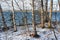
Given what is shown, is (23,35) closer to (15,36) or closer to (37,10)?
(15,36)

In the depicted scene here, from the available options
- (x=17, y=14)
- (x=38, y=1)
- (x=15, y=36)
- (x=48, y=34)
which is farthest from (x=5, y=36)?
(x=17, y=14)

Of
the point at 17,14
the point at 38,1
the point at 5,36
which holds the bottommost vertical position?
the point at 5,36

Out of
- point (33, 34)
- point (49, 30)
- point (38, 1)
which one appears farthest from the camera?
point (38, 1)

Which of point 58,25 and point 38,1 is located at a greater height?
point 38,1

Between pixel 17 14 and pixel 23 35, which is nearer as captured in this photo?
pixel 23 35

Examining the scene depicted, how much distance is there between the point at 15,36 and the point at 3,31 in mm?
1623

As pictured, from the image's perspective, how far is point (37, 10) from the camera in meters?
13.8

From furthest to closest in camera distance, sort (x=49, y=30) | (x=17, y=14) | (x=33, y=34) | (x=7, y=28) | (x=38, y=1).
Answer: (x=17, y=14), (x=38, y=1), (x=7, y=28), (x=49, y=30), (x=33, y=34)

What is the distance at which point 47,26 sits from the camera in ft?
38.4

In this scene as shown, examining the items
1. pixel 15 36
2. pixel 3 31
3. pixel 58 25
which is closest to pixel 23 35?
pixel 15 36

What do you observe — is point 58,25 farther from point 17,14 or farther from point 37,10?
point 17,14

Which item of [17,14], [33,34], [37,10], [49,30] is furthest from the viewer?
[17,14]

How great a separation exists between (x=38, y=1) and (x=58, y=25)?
2559mm

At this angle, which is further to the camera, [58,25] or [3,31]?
[58,25]
